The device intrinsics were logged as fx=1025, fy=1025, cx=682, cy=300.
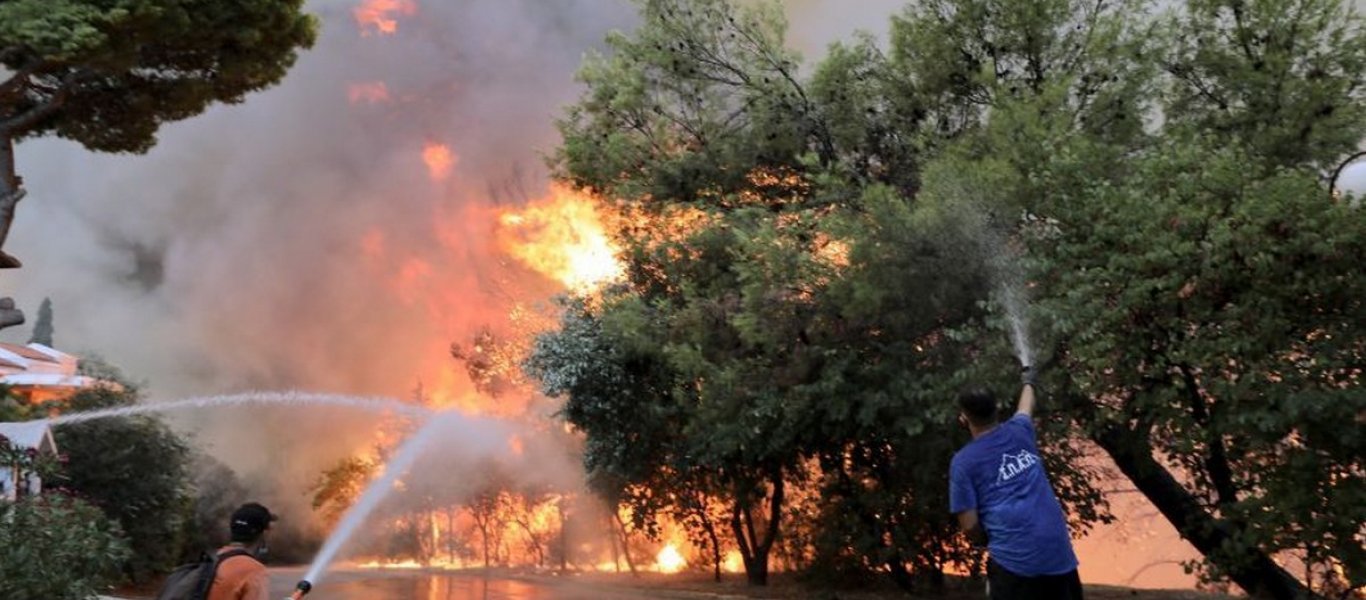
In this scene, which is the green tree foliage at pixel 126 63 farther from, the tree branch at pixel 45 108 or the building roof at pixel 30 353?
the building roof at pixel 30 353

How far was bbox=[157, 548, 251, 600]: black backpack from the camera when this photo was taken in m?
3.47

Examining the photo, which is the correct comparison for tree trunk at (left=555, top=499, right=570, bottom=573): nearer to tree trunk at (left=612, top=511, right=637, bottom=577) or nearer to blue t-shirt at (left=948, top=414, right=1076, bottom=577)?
tree trunk at (left=612, top=511, right=637, bottom=577)

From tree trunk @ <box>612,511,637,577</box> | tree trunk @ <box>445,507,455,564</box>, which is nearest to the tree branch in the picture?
tree trunk @ <box>612,511,637,577</box>

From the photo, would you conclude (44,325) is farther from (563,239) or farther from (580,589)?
A: (580,589)

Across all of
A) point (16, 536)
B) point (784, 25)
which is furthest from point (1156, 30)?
point (16, 536)

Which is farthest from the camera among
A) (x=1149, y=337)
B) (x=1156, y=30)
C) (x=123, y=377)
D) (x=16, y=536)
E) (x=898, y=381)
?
(x=123, y=377)

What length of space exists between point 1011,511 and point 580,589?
16192 millimetres

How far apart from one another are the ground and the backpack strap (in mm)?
13259

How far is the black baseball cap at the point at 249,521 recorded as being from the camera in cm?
370

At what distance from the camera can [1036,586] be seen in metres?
3.69

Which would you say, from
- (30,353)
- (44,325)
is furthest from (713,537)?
(44,325)

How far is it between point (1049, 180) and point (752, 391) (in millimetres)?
4309

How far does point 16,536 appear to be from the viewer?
830cm

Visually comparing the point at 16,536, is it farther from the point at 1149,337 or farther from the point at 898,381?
the point at 1149,337
